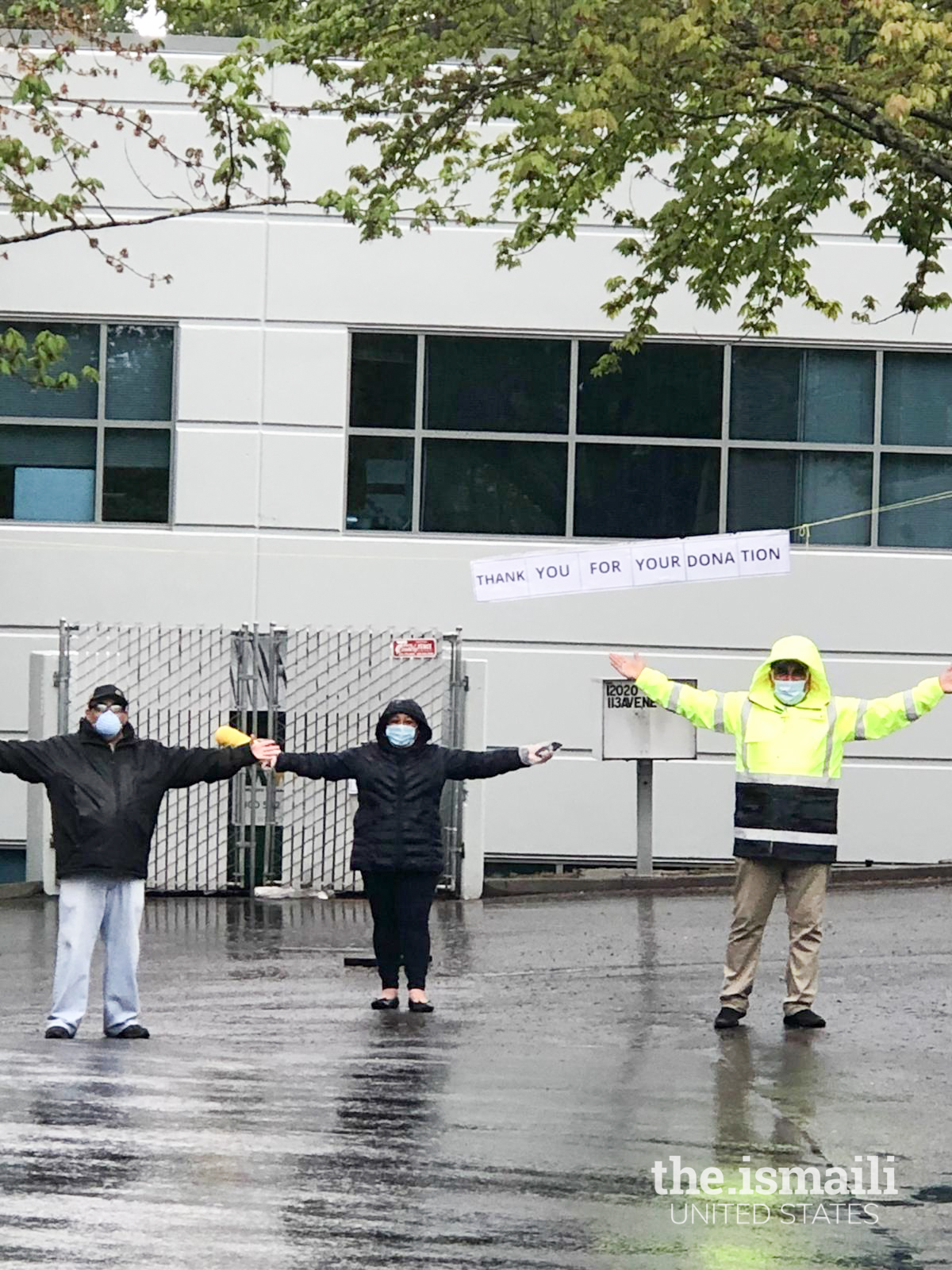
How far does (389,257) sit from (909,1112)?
12.5m

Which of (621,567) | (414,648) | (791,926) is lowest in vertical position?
(791,926)

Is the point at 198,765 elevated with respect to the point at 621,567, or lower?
lower

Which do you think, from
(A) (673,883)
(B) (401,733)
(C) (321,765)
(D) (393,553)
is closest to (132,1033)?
(C) (321,765)

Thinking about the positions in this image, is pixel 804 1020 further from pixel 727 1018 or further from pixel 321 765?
pixel 321 765

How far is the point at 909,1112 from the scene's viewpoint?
8703mm

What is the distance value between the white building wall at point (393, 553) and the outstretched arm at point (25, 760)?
9104 mm

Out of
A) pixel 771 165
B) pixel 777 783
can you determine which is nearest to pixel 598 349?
pixel 771 165

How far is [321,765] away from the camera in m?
11.4

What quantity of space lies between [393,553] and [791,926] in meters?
9.37

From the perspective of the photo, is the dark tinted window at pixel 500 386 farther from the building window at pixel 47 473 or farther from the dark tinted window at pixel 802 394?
the building window at pixel 47 473

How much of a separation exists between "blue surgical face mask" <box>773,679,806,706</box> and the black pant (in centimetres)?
204

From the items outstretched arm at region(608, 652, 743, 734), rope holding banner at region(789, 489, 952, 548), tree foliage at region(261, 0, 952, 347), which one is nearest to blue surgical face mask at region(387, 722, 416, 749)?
outstretched arm at region(608, 652, 743, 734)

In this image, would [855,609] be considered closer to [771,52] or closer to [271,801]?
[271,801]

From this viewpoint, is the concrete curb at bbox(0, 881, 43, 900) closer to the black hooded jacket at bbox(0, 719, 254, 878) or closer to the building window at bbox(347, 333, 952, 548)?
the building window at bbox(347, 333, 952, 548)
